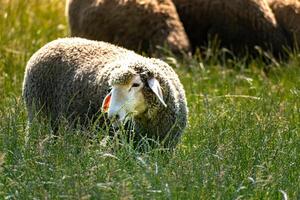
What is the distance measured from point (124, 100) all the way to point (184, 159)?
479 mm

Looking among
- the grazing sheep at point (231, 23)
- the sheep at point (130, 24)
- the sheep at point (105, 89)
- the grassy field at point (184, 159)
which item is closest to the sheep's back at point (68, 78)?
the sheep at point (105, 89)

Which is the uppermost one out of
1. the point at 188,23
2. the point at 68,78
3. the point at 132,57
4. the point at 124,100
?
the point at 132,57

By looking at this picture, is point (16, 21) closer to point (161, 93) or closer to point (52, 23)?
point (52, 23)

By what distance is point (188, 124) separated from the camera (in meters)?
6.29

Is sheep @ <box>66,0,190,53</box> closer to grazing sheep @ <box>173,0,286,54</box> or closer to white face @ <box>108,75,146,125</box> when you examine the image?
grazing sheep @ <box>173,0,286,54</box>

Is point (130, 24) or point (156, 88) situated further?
point (130, 24)

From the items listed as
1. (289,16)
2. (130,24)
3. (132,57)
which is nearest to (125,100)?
(132,57)

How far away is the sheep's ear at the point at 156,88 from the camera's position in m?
5.39

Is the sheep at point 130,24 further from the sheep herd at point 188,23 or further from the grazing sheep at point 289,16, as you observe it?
the grazing sheep at point 289,16

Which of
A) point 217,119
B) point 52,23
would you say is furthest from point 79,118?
point 52,23

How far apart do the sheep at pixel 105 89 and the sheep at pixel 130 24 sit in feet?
6.70

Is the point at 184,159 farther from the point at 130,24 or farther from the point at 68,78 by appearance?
the point at 130,24

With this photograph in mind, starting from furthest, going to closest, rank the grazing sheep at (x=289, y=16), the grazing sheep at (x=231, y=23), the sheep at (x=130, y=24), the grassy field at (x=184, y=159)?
the grazing sheep at (x=289, y=16), the grazing sheep at (x=231, y=23), the sheep at (x=130, y=24), the grassy field at (x=184, y=159)

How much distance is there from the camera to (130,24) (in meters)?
8.55
